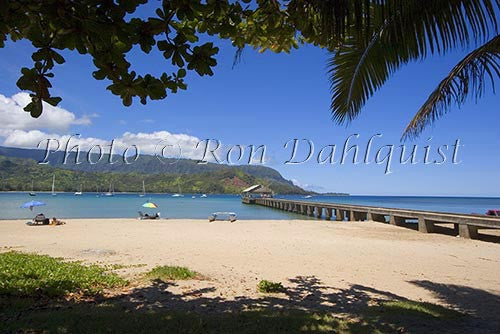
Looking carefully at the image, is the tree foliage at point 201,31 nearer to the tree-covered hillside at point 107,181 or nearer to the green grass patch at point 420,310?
the green grass patch at point 420,310

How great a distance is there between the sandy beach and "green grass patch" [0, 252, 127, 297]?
3.22ft

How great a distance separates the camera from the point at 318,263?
9.88 meters

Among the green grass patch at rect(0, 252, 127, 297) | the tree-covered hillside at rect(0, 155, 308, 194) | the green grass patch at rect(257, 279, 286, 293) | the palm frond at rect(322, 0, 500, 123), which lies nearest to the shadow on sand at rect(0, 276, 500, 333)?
the green grass patch at rect(257, 279, 286, 293)

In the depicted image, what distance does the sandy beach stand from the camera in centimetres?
630

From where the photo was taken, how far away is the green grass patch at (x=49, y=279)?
560 cm

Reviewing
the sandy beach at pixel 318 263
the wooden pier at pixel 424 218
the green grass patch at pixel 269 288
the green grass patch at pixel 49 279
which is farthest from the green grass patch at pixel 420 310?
the wooden pier at pixel 424 218

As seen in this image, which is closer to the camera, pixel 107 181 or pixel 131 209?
pixel 131 209

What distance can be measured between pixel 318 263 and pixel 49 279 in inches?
264

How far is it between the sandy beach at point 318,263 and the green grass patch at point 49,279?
98 cm

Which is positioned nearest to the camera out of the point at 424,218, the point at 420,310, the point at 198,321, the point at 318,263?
the point at 198,321

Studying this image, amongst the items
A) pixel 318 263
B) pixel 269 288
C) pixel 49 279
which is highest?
pixel 269 288

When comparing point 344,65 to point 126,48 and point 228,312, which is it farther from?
point 228,312

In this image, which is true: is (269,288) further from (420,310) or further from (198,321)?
(420,310)

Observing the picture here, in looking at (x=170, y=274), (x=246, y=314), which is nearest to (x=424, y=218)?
(x=170, y=274)
